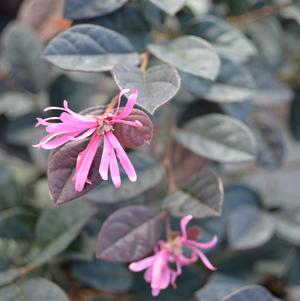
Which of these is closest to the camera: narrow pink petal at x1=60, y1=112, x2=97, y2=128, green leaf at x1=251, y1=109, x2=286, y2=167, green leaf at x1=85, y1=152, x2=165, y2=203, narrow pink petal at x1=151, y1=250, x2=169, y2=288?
narrow pink petal at x1=60, y1=112, x2=97, y2=128

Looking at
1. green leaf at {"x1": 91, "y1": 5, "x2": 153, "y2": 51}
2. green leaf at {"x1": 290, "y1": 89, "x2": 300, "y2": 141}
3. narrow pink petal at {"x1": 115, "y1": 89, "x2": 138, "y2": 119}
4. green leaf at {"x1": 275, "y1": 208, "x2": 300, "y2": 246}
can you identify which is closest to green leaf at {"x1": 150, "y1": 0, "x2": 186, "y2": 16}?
green leaf at {"x1": 91, "y1": 5, "x2": 153, "y2": 51}

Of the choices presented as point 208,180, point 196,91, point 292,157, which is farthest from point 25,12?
point 292,157

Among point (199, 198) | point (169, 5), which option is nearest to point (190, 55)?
point (169, 5)

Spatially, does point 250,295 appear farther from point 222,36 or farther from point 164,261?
point 222,36

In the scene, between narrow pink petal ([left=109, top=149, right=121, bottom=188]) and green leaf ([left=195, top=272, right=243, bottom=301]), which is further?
green leaf ([left=195, top=272, right=243, bottom=301])

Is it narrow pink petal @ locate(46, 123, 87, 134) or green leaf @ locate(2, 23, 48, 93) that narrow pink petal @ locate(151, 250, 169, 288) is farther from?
green leaf @ locate(2, 23, 48, 93)

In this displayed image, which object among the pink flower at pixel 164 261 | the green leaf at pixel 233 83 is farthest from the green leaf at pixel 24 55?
the pink flower at pixel 164 261
